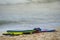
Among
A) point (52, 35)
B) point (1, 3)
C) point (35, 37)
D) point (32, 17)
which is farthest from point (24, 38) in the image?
point (1, 3)

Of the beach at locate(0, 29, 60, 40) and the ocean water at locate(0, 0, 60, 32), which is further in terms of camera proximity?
the ocean water at locate(0, 0, 60, 32)

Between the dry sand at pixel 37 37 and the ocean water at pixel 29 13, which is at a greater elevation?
the ocean water at pixel 29 13

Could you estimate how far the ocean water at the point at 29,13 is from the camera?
4.08 ft

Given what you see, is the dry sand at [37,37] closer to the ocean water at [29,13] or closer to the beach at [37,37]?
the beach at [37,37]

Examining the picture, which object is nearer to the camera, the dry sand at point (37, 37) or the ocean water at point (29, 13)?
the dry sand at point (37, 37)

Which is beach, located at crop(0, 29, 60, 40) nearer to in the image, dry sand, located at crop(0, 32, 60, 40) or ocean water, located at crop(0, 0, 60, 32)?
dry sand, located at crop(0, 32, 60, 40)

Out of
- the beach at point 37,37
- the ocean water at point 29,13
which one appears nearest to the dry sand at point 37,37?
the beach at point 37,37

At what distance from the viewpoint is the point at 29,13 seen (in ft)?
4.56

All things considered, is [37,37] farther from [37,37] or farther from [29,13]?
[29,13]

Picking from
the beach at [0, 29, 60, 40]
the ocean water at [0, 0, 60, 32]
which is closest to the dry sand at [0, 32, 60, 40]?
the beach at [0, 29, 60, 40]

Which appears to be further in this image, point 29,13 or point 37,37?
point 29,13

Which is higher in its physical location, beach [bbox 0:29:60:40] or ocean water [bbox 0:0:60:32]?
ocean water [bbox 0:0:60:32]

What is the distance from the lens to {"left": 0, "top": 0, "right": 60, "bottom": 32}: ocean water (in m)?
1.24

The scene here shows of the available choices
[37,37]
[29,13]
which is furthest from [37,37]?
[29,13]
